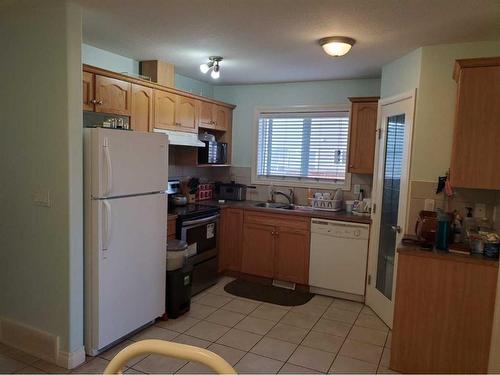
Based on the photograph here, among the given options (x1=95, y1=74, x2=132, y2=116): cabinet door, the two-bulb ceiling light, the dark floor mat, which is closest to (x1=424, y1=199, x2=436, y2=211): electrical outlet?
the dark floor mat

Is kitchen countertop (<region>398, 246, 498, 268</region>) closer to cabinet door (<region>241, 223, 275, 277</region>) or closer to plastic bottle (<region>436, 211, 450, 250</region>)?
plastic bottle (<region>436, 211, 450, 250</region>)

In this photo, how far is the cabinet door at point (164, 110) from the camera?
3.69 meters

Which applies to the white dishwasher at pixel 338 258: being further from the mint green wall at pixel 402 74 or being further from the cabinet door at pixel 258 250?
the mint green wall at pixel 402 74

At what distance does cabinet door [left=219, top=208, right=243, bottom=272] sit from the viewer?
4418mm

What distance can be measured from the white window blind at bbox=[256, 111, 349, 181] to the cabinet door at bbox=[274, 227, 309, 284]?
923 mm

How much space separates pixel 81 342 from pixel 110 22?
2.35m

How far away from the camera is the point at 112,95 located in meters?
3.18

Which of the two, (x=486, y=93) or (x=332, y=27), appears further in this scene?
(x=332, y=27)

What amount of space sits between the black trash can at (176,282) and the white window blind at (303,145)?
1994mm

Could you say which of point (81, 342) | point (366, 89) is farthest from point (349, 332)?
point (366, 89)

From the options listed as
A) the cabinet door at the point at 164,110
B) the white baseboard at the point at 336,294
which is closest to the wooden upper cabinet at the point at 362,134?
the white baseboard at the point at 336,294

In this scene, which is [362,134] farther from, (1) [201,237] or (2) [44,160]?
(2) [44,160]

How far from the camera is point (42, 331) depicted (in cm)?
266

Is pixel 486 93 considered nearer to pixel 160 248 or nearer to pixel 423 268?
pixel 423 268
